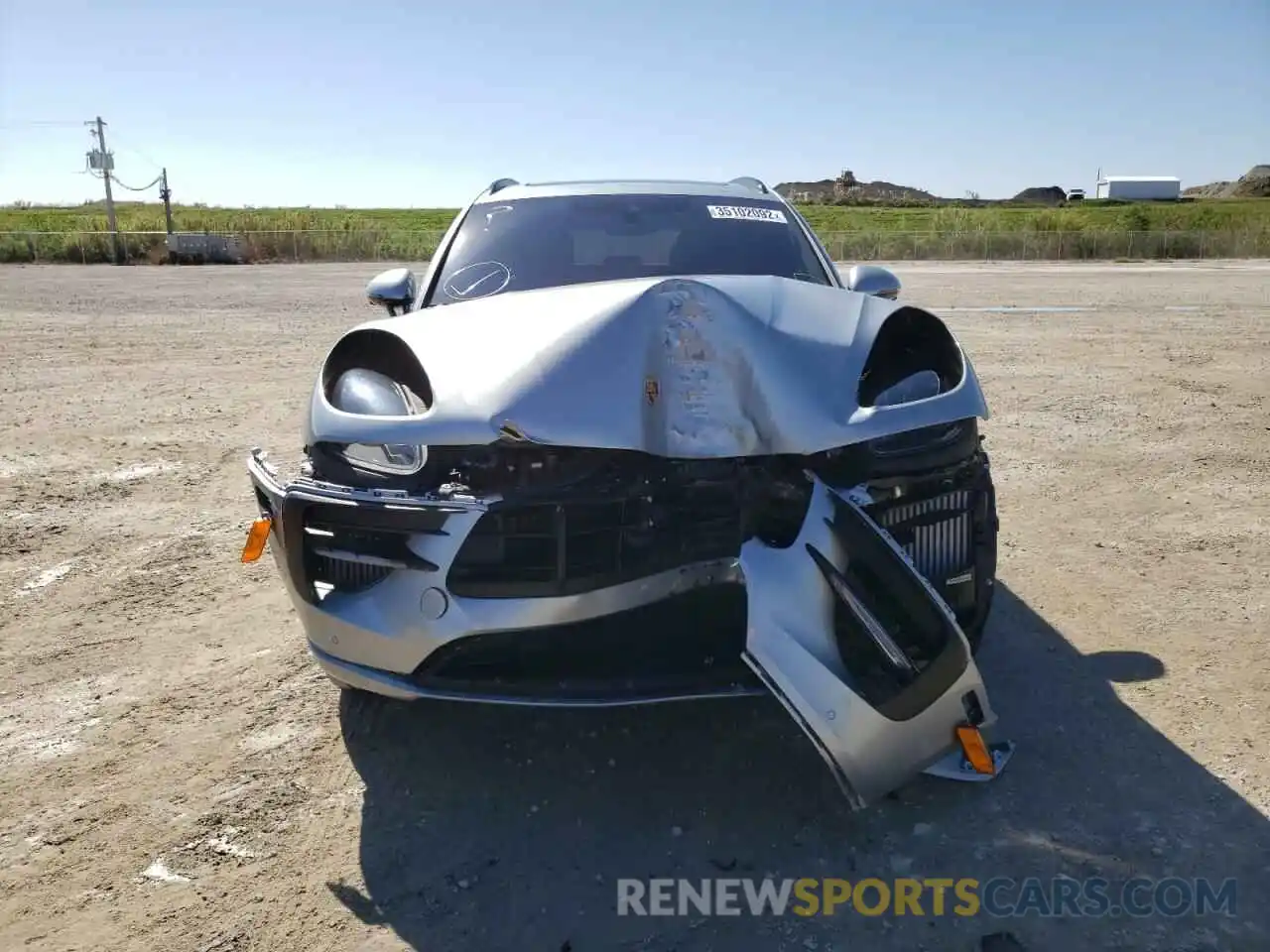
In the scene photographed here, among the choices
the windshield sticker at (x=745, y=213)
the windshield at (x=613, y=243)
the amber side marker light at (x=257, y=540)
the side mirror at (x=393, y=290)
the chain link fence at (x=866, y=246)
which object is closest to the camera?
the amber side marker light at (x=257, y=540)

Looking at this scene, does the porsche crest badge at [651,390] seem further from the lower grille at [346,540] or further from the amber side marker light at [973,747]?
the amber side marker light at [973,747]

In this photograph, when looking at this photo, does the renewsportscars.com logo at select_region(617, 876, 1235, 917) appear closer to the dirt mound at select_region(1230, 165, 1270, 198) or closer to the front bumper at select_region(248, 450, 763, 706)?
the front bumper at select_region(248, 450, 763, 706)

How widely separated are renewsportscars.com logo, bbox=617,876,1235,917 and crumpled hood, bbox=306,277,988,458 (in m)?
1.03

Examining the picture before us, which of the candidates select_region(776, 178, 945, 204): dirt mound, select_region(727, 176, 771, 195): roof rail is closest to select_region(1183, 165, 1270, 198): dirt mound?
select_region(776, 178, 945, 204): dirt mound

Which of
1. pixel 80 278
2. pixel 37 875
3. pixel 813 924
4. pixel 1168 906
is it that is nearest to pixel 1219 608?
pixel 1168 906

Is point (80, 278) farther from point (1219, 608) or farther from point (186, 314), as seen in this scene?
point (1219, 608)

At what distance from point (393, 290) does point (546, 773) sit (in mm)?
2185

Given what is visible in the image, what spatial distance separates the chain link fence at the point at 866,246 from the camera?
33.0 meters

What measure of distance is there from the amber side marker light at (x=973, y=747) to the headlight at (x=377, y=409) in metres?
1.51

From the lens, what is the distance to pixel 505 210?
422cm

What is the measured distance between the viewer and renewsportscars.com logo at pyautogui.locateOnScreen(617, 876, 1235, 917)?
216 centimetres

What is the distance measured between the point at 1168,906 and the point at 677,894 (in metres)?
1.11

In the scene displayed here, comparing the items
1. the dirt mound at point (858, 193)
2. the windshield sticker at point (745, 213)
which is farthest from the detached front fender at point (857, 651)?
the dirt mound at point (858, 193)

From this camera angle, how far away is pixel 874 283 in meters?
→ 3.87
